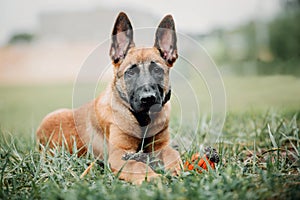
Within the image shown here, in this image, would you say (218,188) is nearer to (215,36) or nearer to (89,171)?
(89,171)

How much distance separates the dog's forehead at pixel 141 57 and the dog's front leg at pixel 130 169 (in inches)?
27.7

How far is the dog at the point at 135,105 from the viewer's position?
10.4ft

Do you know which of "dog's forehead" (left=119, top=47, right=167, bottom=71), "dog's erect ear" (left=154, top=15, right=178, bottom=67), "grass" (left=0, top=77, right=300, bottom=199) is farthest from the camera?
"dog's erect ear" (left=154, top=15, right=178, bottom=67)

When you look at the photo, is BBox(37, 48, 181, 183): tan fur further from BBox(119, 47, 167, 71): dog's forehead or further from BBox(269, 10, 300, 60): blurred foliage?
BBox(269, 10, 300, 60): blurred foliage

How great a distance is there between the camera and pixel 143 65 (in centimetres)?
327

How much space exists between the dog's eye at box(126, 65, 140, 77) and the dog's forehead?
34 mm

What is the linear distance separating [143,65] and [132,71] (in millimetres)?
101

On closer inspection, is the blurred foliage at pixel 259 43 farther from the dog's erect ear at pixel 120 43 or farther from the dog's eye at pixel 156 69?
Result: the dog's eye at pixel 156 69

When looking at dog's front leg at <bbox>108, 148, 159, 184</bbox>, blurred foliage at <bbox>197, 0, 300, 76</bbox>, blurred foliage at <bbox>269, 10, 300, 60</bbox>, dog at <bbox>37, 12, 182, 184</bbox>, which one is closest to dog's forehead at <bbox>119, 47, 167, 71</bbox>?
dog at <bbox>37, 12, 182, 184</bbox>

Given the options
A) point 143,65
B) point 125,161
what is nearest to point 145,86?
point 143,65

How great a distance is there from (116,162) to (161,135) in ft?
1.64

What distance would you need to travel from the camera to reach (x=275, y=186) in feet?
8.19

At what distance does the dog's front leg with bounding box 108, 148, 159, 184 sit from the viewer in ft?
9.65

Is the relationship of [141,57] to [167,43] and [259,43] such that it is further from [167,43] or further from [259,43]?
[259,43]
